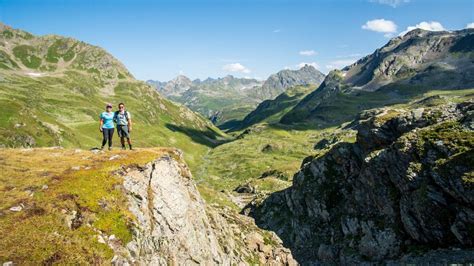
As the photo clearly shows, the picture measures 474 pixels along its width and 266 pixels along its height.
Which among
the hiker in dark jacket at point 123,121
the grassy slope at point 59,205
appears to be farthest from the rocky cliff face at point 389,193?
the hiker in dark jacket at point 123,121

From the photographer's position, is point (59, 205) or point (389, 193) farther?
point (389, 193)

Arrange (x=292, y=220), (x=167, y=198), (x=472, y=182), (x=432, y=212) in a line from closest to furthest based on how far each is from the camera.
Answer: (x=167, y=198)
(x=472, y=182)
(x=432, y=212)
(x=292, y=220)

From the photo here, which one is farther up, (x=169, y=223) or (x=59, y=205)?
(x=59, y=205)

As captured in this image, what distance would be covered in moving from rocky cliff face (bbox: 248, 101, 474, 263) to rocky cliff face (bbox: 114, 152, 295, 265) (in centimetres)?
2822

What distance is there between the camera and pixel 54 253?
1086 inches

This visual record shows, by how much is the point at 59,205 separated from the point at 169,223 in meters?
12.7

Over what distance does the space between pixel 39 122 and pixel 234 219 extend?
158949 mm

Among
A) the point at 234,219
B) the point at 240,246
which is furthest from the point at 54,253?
the point at 234,219

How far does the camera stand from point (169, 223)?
40781 mm

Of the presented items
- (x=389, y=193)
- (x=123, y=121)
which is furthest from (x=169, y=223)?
(x=389, y=193)

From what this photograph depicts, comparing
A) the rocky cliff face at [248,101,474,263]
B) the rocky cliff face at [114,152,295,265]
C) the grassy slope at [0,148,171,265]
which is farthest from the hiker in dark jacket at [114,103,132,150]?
the rocky cliff face at [248,101,474,263]

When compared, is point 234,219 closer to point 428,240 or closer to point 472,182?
point 428,240

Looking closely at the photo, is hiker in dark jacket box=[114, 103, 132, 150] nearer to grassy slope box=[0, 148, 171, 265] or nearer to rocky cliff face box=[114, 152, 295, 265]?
grassy slope box=[0, 148, 171, 265]

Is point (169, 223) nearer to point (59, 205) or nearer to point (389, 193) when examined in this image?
point (59, 205)
